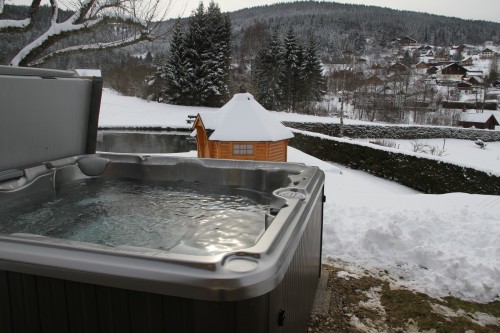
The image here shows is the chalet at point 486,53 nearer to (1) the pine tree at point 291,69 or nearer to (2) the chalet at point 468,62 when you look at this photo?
(2) the chalet at point 468,62

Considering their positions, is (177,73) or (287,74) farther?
(287,74)

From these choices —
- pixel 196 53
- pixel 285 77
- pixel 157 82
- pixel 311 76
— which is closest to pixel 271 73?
pixel 285 77

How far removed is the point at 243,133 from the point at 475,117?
2274 centimetres

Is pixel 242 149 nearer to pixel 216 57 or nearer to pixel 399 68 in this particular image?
pixel 216 57

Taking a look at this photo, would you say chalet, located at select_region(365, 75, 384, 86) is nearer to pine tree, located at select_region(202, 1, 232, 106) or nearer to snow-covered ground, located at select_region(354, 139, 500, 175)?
snow-covered ground, located at select_region(354, 139, 500, 175)

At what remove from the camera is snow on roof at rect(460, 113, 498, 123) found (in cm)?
2422

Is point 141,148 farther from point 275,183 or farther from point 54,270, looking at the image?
point 54,270

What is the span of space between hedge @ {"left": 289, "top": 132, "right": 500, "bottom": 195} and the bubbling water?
6611 mm

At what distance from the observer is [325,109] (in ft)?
95.1

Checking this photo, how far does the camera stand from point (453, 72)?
137 feet

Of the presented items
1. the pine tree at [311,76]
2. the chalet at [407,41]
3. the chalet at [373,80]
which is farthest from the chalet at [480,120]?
the chalet at [407,41]

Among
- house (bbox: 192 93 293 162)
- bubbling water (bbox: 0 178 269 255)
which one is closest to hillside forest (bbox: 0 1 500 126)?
house (bbox: 192 93 293 162)

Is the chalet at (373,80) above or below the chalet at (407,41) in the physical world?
below

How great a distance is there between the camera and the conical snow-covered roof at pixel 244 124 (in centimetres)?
810
